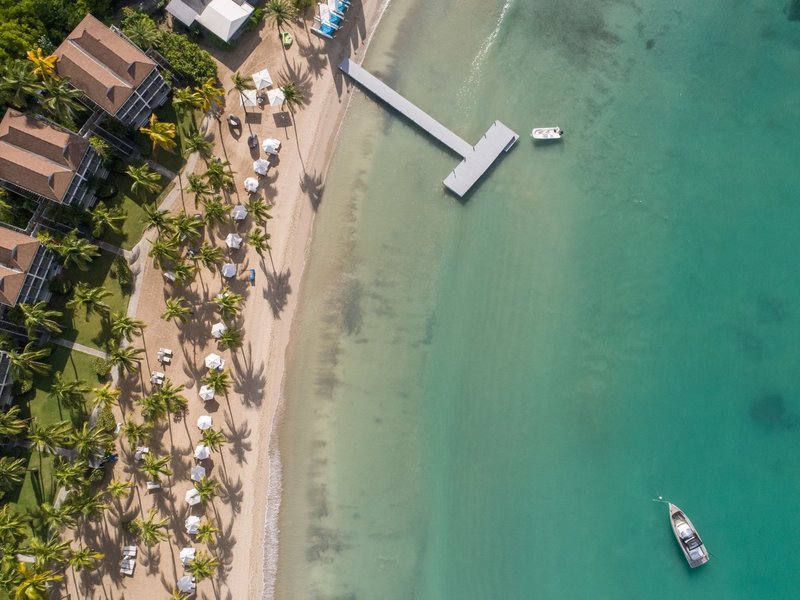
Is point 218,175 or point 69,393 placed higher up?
point 218,175

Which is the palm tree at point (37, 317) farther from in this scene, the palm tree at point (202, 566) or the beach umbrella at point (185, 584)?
the beach umbrella at point (185, 584)

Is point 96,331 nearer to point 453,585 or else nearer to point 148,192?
point 148,192

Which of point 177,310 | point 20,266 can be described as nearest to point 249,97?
point 177,310

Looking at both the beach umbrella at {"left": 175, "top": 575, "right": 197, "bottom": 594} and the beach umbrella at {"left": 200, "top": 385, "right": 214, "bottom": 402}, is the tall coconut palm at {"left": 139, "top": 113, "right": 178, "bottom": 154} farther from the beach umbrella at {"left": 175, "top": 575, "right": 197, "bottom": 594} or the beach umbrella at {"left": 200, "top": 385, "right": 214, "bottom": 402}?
the beach umbrella at {"left": 175, "top": 575, "right": 197, "bottom": 594}

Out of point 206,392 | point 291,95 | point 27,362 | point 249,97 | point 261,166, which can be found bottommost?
point 206,392

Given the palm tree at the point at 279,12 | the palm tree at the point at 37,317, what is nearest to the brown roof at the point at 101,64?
the palm tree at the point at 279,12

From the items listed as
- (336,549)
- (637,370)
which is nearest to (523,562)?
(336,549)

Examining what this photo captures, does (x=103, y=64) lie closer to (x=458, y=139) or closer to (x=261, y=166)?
(x=261, y=166)
